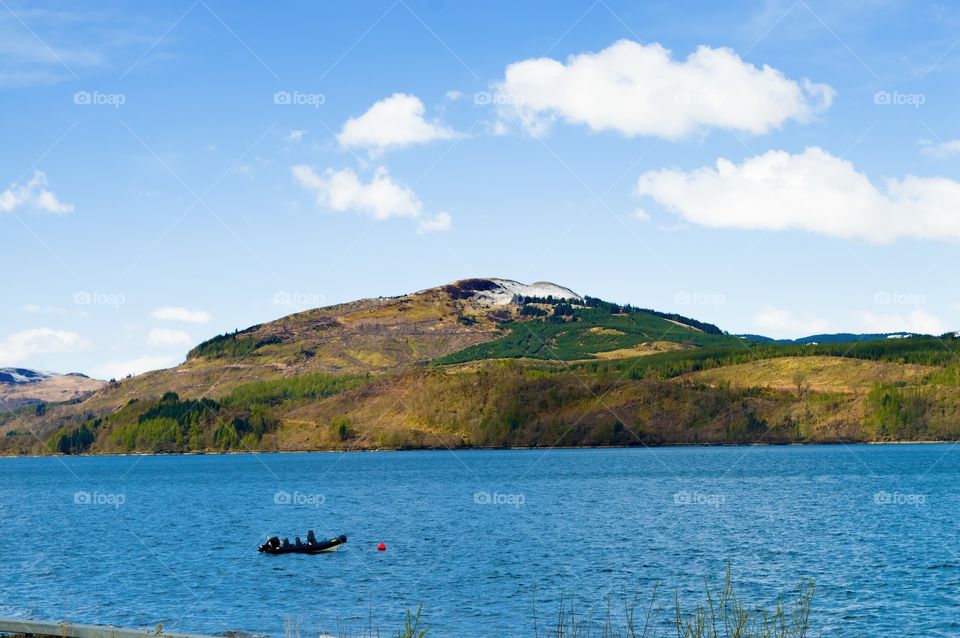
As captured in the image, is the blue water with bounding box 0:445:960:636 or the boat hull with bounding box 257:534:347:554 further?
the boat hull with bounding box 257:534:347:554

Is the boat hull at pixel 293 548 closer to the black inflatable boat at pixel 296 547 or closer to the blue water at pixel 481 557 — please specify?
the black inflatable boat at pixel 296 547

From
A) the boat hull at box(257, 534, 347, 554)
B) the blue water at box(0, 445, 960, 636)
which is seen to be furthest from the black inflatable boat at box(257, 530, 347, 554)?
the blue water at box(0, 445, 960, 636)

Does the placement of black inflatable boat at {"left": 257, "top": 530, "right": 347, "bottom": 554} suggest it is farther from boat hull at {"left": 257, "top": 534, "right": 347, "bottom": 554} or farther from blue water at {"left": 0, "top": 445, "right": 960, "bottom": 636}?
blue water at {"left": 0, "top": 445, "right": 960, "bottom": 636}

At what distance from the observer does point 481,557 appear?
7038 cm

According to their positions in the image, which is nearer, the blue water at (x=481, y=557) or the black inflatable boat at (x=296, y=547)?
the blue water at (x=481, y=557)

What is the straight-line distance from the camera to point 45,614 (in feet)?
165

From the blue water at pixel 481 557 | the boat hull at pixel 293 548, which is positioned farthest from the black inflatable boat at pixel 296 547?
the blue water at pixel 481 557

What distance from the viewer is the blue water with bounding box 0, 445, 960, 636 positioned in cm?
5062

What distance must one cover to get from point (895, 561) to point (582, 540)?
24419 mm

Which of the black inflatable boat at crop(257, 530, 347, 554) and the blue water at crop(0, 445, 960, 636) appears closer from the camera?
the blue water at crop(0, 445, 960, 636)

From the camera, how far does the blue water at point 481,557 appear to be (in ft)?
166

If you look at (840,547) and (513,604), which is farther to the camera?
(840,547)

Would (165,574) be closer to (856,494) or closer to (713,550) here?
(713,550)

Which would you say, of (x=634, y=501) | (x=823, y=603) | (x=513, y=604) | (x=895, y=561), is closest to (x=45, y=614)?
(x=513, y=604)
